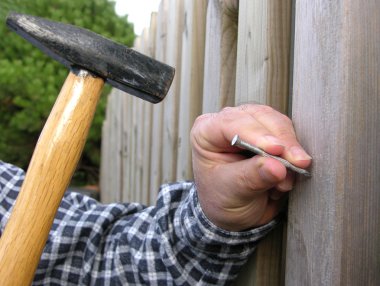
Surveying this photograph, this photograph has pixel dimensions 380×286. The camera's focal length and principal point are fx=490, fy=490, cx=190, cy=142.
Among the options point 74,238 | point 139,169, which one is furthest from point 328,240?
point 139,169

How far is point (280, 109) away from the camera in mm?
1105

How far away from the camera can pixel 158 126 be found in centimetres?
273

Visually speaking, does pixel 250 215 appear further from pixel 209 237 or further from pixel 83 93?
pixel 83 93

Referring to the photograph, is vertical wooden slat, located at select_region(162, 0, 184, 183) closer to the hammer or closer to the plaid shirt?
the plaid shirt

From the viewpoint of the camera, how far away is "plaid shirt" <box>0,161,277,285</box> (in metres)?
1.10

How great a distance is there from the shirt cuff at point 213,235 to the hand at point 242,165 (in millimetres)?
20

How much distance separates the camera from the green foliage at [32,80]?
18.2ft

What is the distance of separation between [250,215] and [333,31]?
0.38 m

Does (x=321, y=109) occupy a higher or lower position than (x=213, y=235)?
higher

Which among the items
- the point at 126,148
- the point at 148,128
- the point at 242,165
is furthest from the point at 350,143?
the point at 126,148

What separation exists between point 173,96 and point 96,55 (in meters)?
1.20

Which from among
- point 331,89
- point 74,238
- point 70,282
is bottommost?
point 70,282

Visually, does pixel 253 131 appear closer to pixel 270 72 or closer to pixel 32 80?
pixel 270 72

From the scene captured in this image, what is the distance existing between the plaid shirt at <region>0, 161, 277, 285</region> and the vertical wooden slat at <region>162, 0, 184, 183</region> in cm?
77
